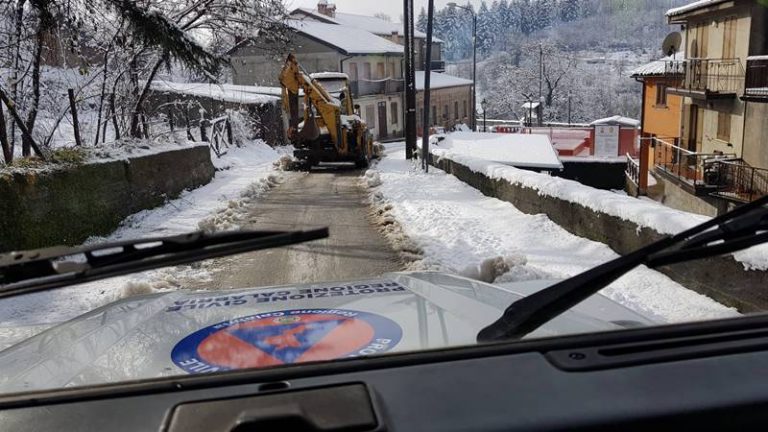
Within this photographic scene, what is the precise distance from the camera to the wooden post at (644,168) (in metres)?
26.0

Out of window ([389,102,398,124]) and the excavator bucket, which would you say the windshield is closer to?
the excavator bucket

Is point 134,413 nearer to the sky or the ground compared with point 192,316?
nearer to the sky

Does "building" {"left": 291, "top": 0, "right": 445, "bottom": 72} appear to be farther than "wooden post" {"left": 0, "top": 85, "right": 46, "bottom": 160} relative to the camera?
Yes

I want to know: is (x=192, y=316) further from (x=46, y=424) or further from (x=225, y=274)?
(x=225, y=274)

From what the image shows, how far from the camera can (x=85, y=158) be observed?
1029cm

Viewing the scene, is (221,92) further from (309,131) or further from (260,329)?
(260,329)

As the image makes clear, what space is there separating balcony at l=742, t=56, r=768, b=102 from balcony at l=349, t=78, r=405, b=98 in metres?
Answer: 29.6

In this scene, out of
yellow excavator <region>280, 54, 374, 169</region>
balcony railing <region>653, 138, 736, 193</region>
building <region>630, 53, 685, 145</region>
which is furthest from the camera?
building <region>630, 53, 685, 145</region>

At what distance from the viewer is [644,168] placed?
2642cm

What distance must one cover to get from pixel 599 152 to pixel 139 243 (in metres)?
36.0

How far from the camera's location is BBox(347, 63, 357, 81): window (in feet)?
141

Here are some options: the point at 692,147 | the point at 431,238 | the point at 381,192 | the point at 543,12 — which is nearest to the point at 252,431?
the point at 543,12

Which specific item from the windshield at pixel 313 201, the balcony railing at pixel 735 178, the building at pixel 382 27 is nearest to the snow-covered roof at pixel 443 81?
the building at pixel 382 27

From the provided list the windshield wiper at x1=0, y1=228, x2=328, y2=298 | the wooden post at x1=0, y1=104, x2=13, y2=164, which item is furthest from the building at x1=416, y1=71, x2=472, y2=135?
the windshield wiper at x1=0, y1=228, x2=328, y2=298
